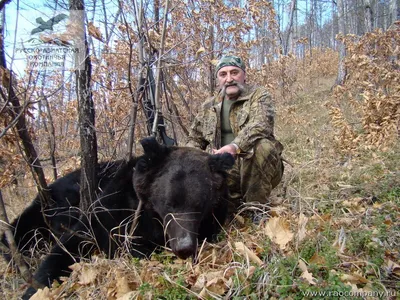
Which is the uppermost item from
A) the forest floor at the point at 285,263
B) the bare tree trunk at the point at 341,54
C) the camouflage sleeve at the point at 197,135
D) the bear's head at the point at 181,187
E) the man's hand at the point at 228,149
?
the bare tree trunk at the point at 341,54

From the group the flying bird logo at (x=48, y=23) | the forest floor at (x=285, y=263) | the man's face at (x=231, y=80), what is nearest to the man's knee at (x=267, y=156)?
the forest floor at (x=285, y=263)

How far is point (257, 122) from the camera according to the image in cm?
346

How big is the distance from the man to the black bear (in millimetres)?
343

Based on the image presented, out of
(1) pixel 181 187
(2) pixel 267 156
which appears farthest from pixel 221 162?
(2) pixel 267 156

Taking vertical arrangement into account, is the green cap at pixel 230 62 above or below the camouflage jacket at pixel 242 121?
above

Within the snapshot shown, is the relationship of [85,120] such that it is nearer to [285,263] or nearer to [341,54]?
[285,263]

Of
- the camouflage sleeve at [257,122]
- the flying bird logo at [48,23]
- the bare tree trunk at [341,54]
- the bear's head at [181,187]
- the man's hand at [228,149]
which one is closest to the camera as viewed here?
the bear's head at [181,187]

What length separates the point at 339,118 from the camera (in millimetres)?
6004

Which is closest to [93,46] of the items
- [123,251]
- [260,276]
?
[123,251]

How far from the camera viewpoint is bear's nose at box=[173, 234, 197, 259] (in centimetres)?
249

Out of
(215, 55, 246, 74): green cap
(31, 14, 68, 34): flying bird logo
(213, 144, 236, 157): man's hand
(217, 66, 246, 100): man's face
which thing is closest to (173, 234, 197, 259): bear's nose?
(213, 144, 236, 157): man's hand

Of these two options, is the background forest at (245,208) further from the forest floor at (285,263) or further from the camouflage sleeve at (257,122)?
the camouflage sleeve at (257,122)

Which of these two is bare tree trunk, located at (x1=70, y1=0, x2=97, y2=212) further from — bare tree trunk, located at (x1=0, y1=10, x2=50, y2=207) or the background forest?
bare tree trunk, located at (x1=0, y1=10, x2=50, y2=207)

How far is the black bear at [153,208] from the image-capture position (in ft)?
9.12
